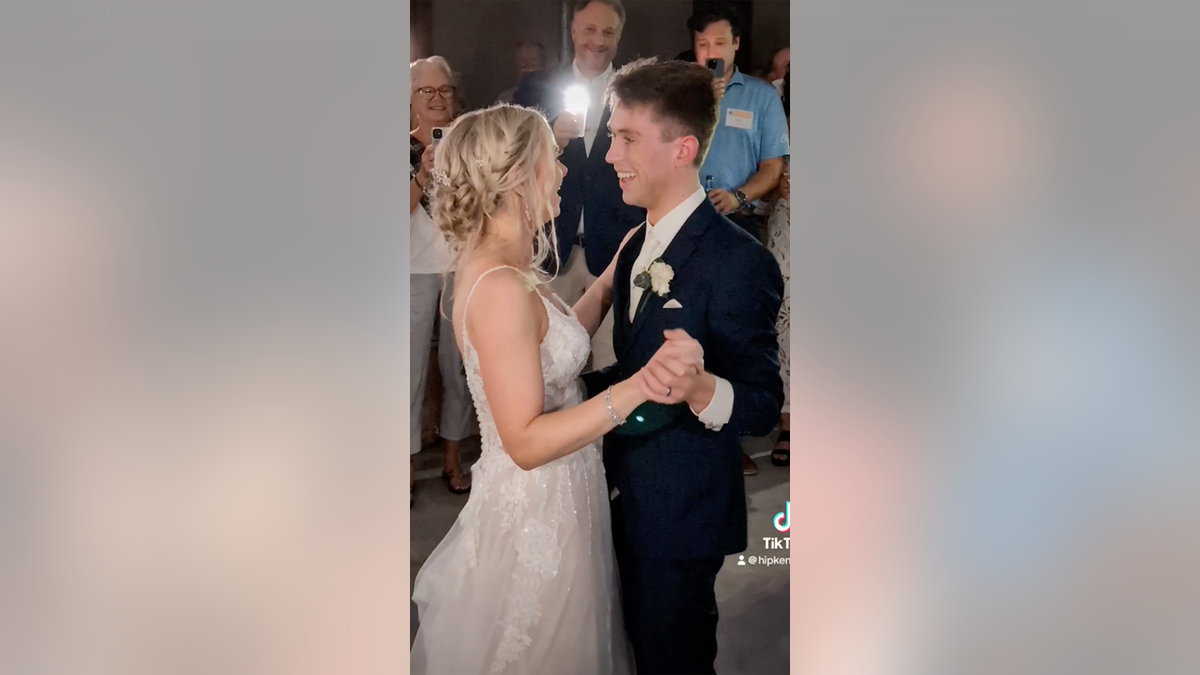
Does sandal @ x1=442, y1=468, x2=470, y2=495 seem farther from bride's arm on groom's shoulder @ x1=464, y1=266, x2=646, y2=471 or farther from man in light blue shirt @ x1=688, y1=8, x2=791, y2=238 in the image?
man in light blue shirt @ x1=688, y1=8, x2=791, y2=238

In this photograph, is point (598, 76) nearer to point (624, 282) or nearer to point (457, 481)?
point (624, 282)

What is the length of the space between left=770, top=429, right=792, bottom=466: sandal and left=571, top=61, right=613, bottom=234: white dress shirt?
0.76 meters

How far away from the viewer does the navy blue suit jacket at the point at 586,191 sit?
6.07 feet

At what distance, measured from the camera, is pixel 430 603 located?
6.30 ft

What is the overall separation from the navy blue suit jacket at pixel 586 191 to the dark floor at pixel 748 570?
1.77 ft

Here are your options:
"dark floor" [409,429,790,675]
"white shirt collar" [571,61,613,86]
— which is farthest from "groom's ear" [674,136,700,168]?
"dark floor" [409,429,790,675]

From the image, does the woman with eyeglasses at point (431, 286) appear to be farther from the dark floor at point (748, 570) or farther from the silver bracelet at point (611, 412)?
the silver bracelet at point (611, 412)

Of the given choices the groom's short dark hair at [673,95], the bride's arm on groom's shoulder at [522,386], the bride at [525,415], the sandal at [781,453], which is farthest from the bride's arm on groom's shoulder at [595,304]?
the sandal at [781,453]

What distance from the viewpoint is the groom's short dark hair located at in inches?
72.4

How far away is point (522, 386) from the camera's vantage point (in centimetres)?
180
